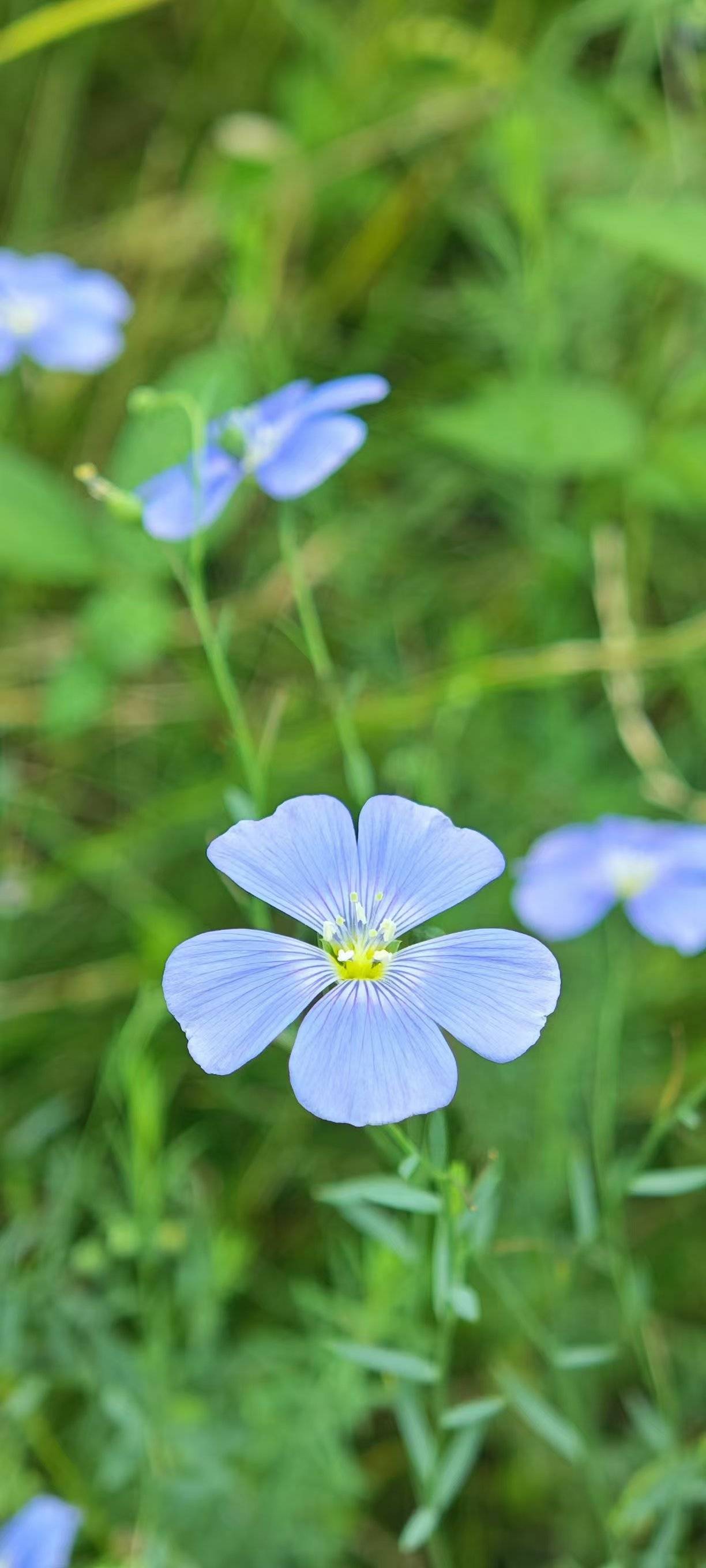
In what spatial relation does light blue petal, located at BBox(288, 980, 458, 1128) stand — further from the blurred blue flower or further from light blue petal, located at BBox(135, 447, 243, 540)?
the blurred blue flower

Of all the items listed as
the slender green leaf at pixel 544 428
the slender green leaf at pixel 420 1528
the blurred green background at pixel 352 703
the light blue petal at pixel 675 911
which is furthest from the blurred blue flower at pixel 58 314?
the slender green leaf at pixel 420 1528

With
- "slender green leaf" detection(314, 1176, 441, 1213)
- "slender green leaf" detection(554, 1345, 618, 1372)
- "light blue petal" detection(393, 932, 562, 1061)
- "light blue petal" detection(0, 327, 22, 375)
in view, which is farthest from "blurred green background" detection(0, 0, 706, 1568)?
"light blue petal" detection(393, 932, 562, 1061)

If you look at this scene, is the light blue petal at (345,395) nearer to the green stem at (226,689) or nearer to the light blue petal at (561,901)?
the green stem at (226,689)

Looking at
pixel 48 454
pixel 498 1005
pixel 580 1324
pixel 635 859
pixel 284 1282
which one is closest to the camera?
pixel 498 1005

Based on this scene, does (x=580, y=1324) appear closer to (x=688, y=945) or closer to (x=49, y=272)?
(x=688, y=945)

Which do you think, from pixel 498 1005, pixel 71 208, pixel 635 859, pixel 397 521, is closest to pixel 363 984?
pixel 498 1005

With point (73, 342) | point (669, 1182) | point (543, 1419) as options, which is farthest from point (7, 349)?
point (543, 1419)

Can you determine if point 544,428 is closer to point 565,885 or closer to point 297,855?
point 565,885
